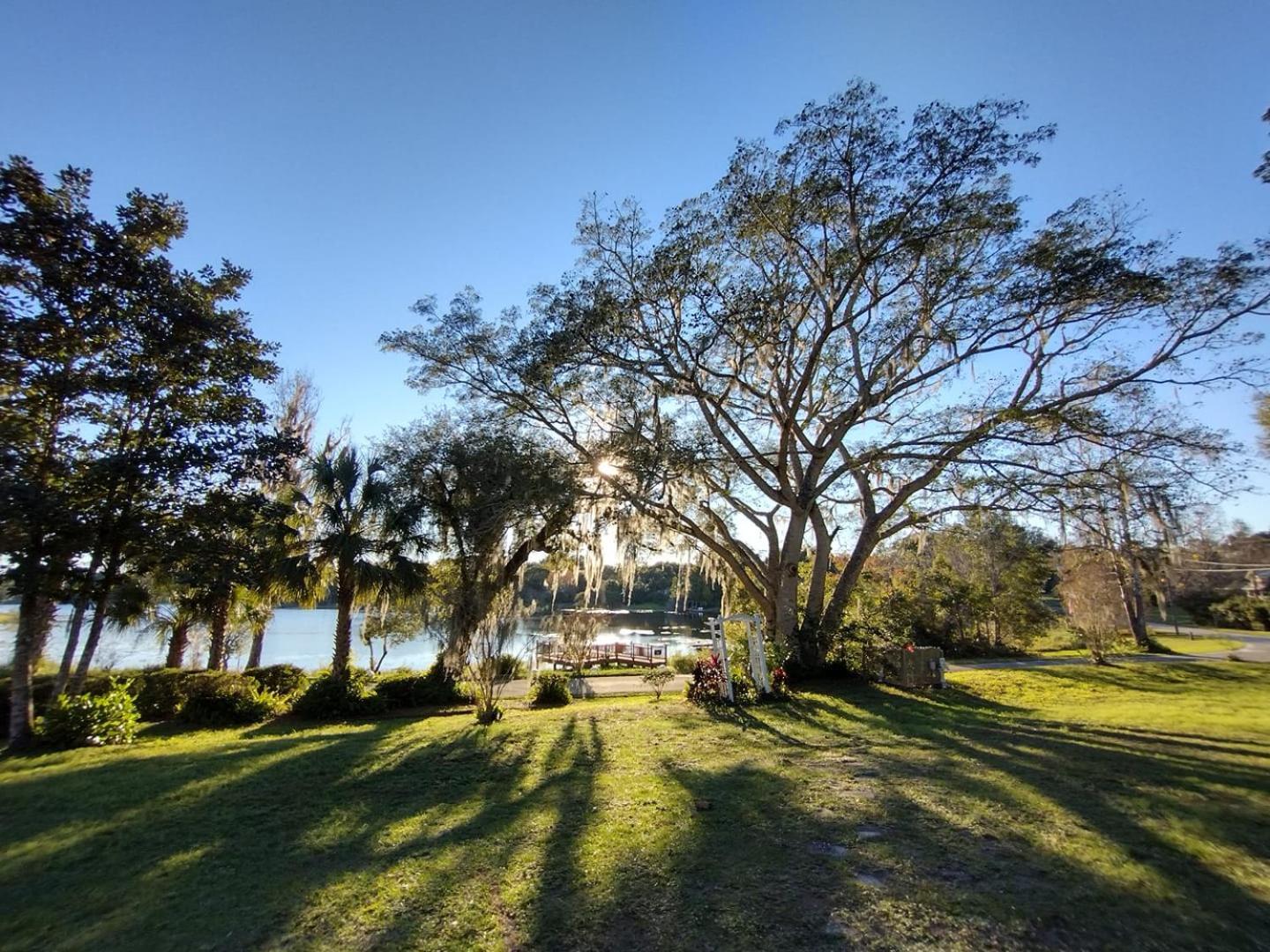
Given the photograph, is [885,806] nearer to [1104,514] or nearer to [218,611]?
[1104,514]

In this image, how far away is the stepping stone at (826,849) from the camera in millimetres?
3717

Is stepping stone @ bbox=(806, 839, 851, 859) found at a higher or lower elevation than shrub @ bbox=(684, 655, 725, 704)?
lower

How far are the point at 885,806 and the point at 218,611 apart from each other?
14907 millimetres

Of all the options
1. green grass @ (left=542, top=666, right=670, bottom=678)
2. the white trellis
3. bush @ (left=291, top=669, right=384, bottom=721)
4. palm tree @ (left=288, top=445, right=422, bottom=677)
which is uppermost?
palm tree @ (left=288, top=445, right=422, bottom=677)

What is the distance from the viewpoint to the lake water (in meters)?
15.7

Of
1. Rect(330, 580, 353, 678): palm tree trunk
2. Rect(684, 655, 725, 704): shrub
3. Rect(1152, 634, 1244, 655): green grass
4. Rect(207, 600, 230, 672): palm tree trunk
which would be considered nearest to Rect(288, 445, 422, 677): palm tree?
Rect(330, 580, 353, 678): palm tree trunk

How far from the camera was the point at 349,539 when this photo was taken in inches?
529

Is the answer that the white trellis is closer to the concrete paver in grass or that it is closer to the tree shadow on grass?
the concrete paver in grass

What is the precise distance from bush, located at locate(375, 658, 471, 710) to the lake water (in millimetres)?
2016

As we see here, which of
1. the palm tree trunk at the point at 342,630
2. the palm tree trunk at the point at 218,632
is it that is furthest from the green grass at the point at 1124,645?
the palm tree trunk at the point at 218,632

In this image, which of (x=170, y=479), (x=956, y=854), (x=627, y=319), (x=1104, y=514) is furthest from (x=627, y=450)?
(x=1104, y=514)

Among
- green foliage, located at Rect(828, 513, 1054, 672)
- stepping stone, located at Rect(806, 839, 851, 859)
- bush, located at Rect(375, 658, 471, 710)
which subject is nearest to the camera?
stepping stone, located at Rect(806, 839, 851, 859)

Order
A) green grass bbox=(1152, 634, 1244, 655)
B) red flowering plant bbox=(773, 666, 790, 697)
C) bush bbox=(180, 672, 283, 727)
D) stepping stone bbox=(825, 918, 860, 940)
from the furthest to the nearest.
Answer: green grass bbox=(1152, 634, 1244, 655), bush bbox=(180, 672, 283, 727), red flowering plant bbox=(773, 666, 790, 697), stepping stone bbox=(825, 918, 860, 940)

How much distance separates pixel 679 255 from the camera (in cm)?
1166
